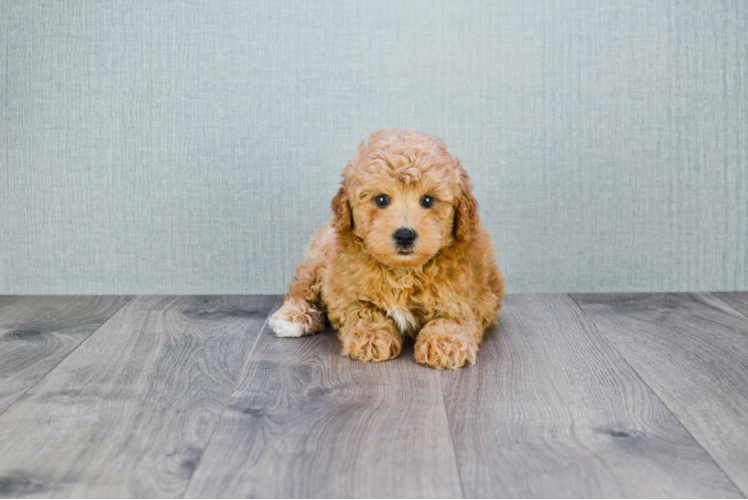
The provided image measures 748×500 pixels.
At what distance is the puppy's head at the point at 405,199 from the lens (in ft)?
6.28

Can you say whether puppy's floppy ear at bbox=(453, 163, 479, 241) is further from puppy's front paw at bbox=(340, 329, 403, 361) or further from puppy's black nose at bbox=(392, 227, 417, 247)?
puppy's front paw at bbox=(340, 329, 403, 361)

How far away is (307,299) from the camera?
2428 millimetres

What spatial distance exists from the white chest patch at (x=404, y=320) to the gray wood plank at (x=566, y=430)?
0.24 m

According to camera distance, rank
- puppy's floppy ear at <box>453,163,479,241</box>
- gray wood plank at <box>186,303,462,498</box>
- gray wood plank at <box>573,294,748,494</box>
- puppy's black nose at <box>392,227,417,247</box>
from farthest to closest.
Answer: puppy's floppy ear at <box>453,163,479,241</box>
puppy's black nose at <box>392,227,417,247</box>
gray wood plank at <box>573,294,748,494</box>
gray wood plank at <box>186,303,462,498</box>

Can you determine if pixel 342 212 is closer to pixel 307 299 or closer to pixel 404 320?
pixel 404 320

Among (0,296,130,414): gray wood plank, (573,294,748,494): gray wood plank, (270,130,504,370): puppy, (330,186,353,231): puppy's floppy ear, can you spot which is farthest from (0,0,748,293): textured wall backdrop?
(330,186,353,231): puppy's floppy ear

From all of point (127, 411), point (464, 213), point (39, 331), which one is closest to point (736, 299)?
point (464, 213)

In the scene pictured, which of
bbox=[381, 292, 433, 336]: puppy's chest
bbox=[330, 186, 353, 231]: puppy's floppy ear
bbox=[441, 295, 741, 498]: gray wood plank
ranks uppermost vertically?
bbox=[330, 186, 353, 231]: puppy's floppy ear

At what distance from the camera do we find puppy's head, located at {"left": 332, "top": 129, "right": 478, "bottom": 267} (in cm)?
192

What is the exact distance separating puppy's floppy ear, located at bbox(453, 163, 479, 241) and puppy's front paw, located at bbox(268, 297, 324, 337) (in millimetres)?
607

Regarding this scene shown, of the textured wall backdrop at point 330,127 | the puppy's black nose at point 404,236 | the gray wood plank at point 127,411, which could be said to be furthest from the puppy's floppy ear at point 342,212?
the textured wall backdrop at point 330,127

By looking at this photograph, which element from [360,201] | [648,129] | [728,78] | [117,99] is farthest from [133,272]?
[728,78]

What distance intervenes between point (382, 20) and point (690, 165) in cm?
142

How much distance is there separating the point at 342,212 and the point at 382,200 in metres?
0.14
